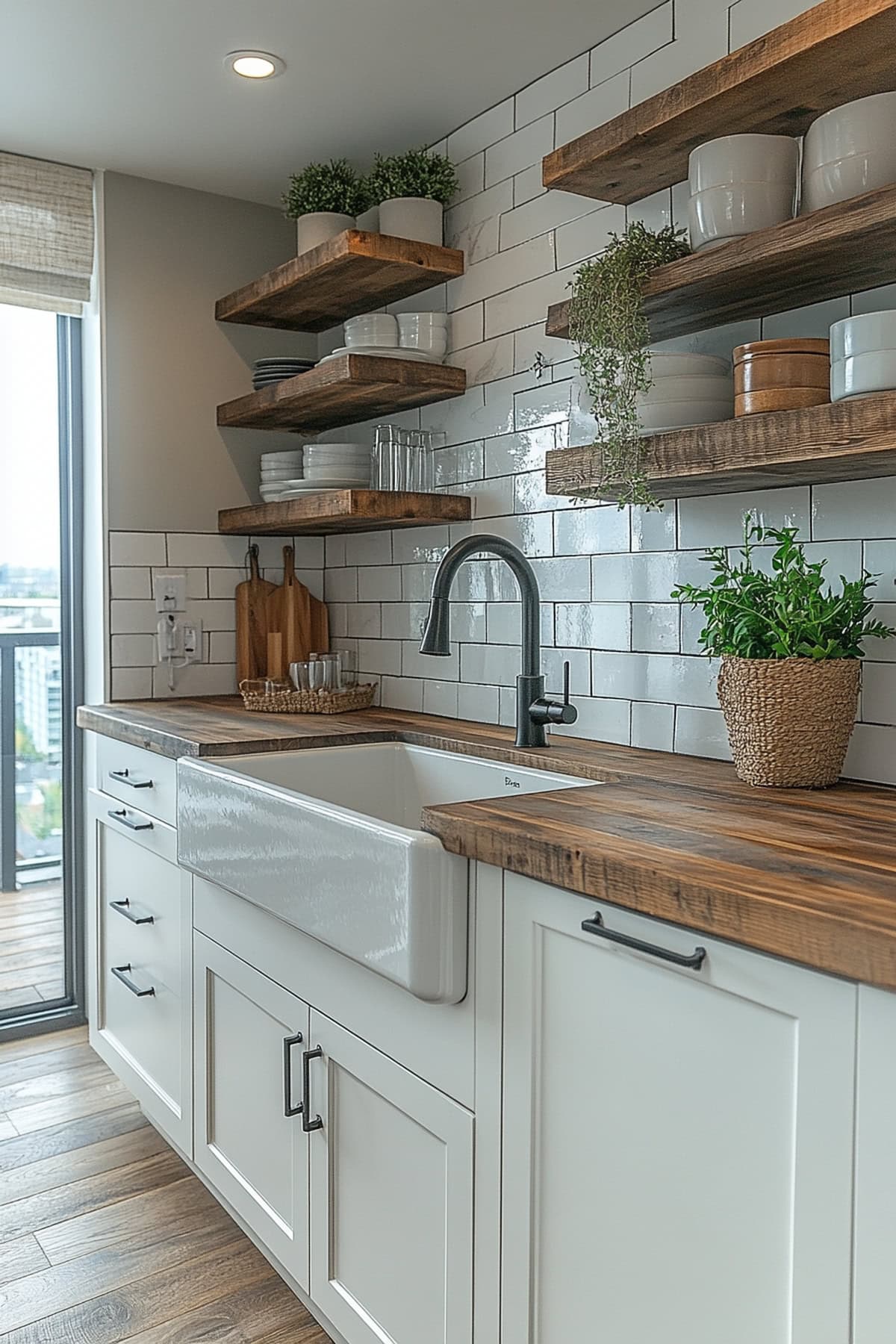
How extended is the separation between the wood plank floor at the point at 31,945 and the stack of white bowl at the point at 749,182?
264 centimetres

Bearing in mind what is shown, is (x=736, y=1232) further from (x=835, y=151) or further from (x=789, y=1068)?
(x=835, y=151)

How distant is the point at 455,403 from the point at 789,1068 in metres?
1.99

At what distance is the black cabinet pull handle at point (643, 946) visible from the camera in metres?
1.07

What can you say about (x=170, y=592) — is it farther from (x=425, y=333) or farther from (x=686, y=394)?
(x=686, y=394)

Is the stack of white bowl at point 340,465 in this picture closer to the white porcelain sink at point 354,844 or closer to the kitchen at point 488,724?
the kitchen at point 488,724

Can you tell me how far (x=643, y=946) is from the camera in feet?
3.68

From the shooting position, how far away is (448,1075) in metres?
1.41

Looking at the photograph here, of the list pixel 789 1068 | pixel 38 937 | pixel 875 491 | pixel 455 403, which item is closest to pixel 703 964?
pixel 789 1068

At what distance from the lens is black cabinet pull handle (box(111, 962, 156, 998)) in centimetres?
244

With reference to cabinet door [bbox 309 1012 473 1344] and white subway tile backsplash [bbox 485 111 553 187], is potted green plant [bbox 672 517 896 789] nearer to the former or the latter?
cabinet door [bbox 309 1012 473 1344]

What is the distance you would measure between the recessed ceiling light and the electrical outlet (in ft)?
4.28

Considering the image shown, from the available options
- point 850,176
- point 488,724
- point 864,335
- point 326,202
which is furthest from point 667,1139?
point 326,202

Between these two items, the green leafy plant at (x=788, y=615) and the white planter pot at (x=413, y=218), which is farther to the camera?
the white planter pot at (x=413, y=218)

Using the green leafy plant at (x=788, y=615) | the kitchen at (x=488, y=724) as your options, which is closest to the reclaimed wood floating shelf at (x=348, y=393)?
the kitchen at (x=488, y=724)
